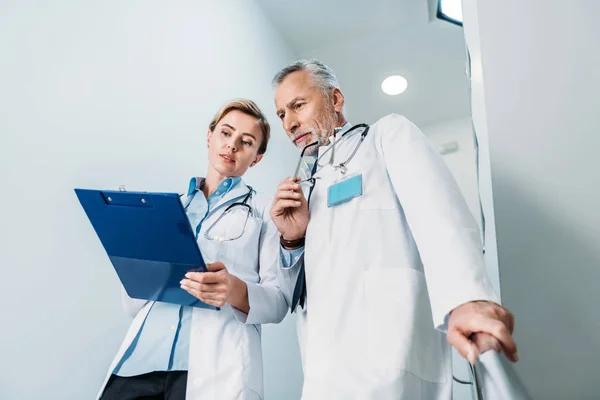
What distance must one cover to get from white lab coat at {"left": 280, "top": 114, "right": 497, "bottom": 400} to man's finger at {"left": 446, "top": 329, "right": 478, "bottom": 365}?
5cm

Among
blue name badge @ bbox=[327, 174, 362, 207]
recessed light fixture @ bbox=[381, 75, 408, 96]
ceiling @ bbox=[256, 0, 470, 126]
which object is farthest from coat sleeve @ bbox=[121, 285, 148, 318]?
recessed light fixture @ bbox=[381, 75, 408, 96]

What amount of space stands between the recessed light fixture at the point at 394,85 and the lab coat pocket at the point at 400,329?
2.55m

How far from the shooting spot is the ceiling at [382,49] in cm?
273

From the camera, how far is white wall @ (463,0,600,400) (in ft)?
2.83

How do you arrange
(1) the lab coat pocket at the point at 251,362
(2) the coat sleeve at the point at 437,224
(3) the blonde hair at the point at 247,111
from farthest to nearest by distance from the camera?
(3) the blonde hair at the point at 247,111 → (1) the lab coat pocket at the point at 251,362 → (2) the coat sleeve at the point at 437,224

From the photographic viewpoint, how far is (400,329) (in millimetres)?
735

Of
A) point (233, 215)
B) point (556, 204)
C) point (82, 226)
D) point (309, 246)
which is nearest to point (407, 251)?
point (309, 246)

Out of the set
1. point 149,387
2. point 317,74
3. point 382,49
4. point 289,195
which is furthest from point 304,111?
point 382,49

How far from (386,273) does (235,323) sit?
1.30 feet

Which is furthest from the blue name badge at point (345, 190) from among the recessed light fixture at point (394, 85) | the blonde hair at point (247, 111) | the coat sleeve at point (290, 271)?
the recessed light fixture at point (394, 85)

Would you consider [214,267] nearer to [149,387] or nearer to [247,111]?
[149,387]

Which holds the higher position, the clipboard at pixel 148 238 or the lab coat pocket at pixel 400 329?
the clipboard at pixel 148 238

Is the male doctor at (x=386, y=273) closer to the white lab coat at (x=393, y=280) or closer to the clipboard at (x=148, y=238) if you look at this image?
the white lab coat at (x=393, y=280)

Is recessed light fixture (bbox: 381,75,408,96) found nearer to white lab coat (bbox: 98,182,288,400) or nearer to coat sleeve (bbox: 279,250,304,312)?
white lab coat (bbox: 98,182,288,400)
